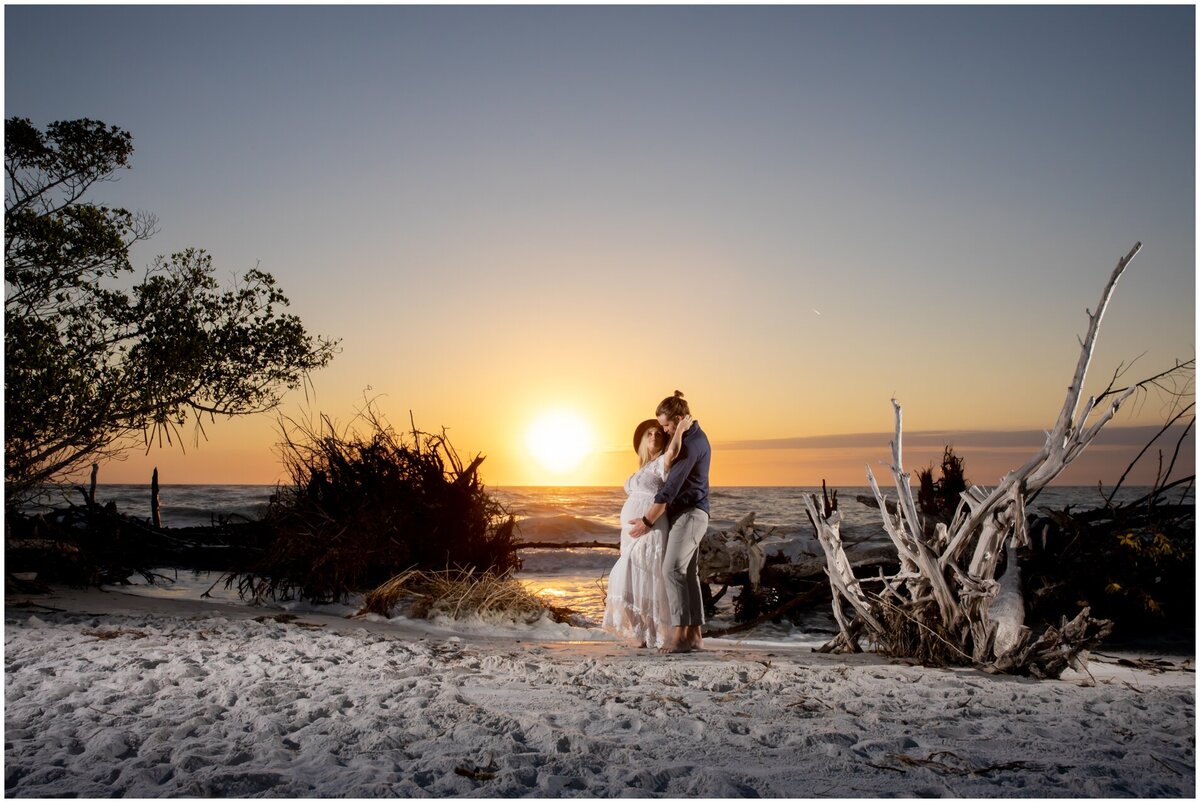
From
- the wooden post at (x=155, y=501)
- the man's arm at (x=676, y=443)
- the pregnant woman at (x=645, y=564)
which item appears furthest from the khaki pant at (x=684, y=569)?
the wooden post at (x=155, y=501)

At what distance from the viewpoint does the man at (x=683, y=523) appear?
6.40 meters

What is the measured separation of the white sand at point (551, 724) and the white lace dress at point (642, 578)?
0.75m

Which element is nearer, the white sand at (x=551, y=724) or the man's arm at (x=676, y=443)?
the white sand at (x=551, y=724)

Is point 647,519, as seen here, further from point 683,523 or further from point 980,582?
point 980,582

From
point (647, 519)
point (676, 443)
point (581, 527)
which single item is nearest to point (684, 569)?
point (647, 519)

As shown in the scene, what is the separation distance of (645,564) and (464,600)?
7.34 ft

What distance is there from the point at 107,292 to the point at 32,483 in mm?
2109

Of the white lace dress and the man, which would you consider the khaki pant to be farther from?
the white lace dress

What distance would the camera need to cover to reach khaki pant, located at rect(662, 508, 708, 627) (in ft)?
21.1

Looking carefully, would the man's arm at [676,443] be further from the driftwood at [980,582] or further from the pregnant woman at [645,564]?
the driftwood at [980,582]

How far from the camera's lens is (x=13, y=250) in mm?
8656

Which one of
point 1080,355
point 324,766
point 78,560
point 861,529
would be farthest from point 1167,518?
point 78,560

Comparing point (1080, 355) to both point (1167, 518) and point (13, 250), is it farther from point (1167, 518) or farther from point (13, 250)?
point (13, 250)

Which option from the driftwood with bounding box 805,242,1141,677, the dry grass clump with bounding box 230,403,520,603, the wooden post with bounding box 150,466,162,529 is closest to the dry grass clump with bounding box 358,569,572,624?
the dry grass clump with bounding box 230,403,520,603
